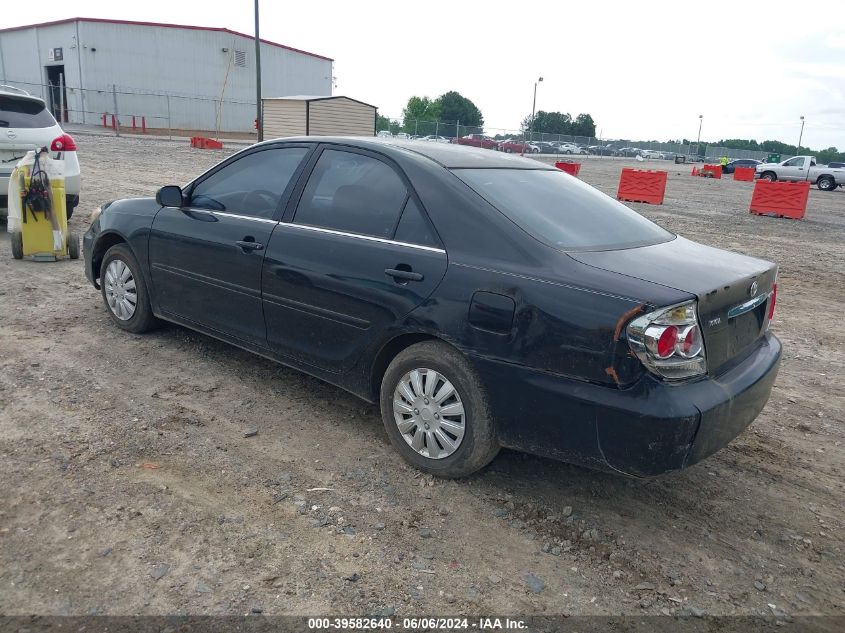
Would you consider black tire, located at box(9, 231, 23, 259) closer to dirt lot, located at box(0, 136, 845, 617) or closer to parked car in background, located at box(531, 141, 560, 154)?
dirt lot, located at box(0, 136, 845, 617)

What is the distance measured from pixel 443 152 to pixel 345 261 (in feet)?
2.93

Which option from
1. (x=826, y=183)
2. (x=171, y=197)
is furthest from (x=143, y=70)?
(x=171, y=197)

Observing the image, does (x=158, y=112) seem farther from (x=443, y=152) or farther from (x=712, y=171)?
(x=443, y=152)

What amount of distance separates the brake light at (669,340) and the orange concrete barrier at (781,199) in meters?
17.0

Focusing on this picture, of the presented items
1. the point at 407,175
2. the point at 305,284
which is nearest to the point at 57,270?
the point at 305,284

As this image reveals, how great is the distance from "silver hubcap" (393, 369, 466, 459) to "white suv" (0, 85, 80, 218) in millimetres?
7026

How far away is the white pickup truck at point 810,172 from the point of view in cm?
3350

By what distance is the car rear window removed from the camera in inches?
323

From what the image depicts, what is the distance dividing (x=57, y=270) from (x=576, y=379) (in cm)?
637

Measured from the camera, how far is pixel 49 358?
474cm

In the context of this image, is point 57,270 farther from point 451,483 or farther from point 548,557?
point 548,557

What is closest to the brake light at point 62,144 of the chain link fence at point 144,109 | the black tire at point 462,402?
the black tire at point 462,402

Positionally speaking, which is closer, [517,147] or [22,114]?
[22,114]

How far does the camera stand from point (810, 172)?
113ft
